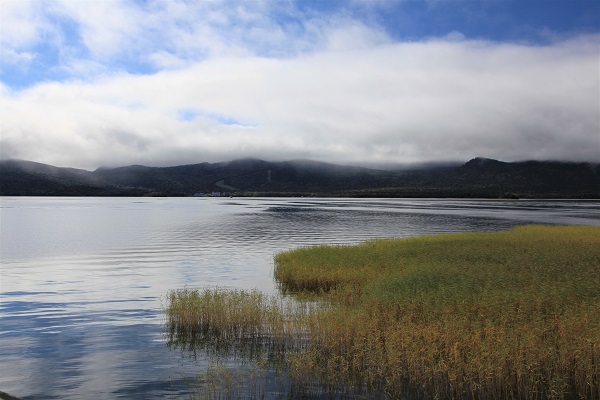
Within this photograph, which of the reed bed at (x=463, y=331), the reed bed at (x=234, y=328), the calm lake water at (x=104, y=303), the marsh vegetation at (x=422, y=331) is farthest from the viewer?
the reed bed at (x=234, y=328)

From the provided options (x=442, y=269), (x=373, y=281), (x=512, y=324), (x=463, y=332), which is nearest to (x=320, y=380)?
(x=463, y=332)

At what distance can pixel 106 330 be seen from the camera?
24250 mm

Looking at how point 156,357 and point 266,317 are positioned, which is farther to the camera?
point 266,317

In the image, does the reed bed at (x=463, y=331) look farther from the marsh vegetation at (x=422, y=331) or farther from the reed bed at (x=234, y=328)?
the reed bed at (x=234, y=328)

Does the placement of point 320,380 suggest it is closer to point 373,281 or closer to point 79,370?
point 79,370

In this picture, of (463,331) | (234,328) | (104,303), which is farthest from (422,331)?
(104,303)

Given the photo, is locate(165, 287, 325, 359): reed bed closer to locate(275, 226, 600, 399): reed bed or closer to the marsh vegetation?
the marsh vegetation

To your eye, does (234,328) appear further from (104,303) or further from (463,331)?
(104,303)

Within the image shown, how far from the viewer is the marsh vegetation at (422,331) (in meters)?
15.8

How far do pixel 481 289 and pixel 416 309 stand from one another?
14.8 ft

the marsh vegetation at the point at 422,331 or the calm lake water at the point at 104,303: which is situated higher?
the marsh vegetation at the point at 422,331

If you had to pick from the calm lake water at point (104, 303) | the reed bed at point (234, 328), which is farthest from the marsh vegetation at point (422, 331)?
the calm lake water at point (104, 303)

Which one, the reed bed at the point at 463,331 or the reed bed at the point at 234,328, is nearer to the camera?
the reed bed at the point at 463,331

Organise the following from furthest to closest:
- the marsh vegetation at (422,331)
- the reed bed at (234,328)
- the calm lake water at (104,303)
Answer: the reed bed at (234,328), the calm lake water at (104,303), the marsh vegetation at (422,331)
